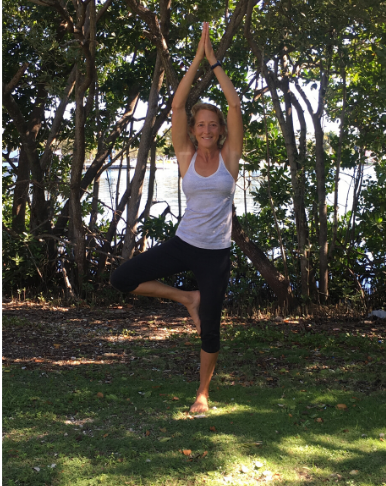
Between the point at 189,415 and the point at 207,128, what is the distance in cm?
188

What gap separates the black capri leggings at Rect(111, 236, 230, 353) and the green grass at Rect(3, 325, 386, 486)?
62 centimetres

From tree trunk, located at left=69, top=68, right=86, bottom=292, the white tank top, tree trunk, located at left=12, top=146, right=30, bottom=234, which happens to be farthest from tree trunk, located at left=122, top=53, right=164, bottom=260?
the white tank top

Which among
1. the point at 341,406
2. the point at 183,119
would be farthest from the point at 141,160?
the point at 341,406

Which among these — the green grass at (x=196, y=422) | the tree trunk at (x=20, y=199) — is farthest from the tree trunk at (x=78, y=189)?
the green grass at (x=196, y=422)

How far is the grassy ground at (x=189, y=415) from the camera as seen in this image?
9.24 feet

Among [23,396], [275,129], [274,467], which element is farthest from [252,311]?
[274,467]

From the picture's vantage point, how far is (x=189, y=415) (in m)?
3.59

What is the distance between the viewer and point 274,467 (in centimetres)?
286

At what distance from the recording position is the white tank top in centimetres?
346

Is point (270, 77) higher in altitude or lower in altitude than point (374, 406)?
higher

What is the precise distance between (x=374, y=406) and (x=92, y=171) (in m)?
5.77

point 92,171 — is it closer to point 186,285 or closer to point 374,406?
point 186,285

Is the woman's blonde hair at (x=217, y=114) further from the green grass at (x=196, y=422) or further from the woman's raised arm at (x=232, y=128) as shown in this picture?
the green grass at (x=196, y=422)

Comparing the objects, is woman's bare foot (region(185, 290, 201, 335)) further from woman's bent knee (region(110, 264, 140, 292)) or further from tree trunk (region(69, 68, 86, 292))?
tree trunk (region(69, 68, 86, 292))
